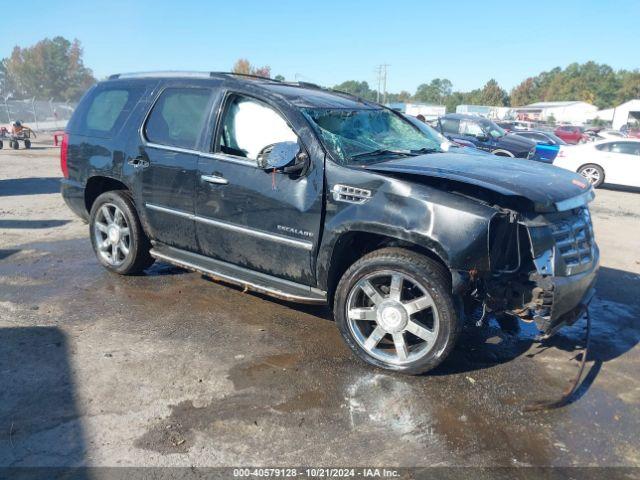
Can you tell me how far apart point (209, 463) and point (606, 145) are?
14.4m

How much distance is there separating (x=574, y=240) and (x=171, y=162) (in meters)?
3.20

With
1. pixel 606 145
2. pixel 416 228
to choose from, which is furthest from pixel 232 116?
pixel 606 145

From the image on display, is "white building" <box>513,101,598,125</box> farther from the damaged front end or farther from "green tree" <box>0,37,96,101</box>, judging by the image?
the damaged front end

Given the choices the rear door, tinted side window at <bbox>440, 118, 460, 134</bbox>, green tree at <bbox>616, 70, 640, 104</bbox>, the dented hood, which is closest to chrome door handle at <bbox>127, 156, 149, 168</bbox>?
the rear door

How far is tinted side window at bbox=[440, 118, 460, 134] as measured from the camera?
1466 centimetres

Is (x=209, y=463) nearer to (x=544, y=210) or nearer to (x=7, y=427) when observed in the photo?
(x=7, y=427)

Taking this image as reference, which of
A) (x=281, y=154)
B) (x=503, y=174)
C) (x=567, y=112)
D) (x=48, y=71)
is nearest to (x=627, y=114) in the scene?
(x=567, y=112)

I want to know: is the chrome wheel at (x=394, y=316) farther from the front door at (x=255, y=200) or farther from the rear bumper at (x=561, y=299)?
the rear bumper at (x=561, y=299)

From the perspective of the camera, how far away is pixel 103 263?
17.0 ft

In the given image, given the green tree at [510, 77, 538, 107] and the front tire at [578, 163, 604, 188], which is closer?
the front tire at [578, 163, 604, 188]

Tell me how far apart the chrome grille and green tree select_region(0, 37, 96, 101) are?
97971 mm

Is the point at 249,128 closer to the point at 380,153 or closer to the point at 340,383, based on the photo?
the point at 380,153

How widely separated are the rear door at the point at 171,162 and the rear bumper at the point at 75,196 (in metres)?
0.90

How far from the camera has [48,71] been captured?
8669 centimetres
